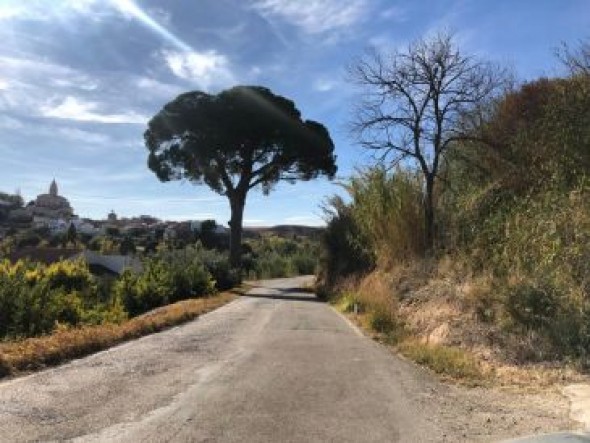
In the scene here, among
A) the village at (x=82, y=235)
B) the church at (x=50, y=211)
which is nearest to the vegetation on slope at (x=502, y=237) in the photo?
the village at (x=82, y=235)

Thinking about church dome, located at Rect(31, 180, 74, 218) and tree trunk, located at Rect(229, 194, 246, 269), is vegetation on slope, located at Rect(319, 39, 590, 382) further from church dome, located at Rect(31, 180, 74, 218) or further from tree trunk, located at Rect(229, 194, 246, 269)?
church dome, located at Rect(31, 180, 74, 218)

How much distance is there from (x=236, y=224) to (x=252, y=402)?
43.9m

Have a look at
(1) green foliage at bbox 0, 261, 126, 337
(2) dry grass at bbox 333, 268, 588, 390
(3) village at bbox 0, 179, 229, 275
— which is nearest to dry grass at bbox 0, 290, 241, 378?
(1) green foliage at bbox 0, 261, 126, 337

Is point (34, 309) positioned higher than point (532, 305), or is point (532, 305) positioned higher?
point (532, 305)

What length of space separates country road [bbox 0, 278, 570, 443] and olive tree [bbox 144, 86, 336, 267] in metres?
35.8

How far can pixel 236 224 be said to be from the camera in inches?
2040

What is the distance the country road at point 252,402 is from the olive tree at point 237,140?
3582cm

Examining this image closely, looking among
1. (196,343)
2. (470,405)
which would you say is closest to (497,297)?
(470,405)

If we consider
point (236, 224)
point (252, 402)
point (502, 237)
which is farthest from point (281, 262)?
point (252, 402)

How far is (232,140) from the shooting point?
4753 centimetres

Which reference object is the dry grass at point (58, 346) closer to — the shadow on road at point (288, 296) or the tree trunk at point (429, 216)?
the tree trunk at point (429, 216)

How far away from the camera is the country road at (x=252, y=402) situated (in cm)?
688

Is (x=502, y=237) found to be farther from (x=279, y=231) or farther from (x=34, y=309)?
(x=279, y=231)

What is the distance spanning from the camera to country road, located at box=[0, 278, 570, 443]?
271 inches
